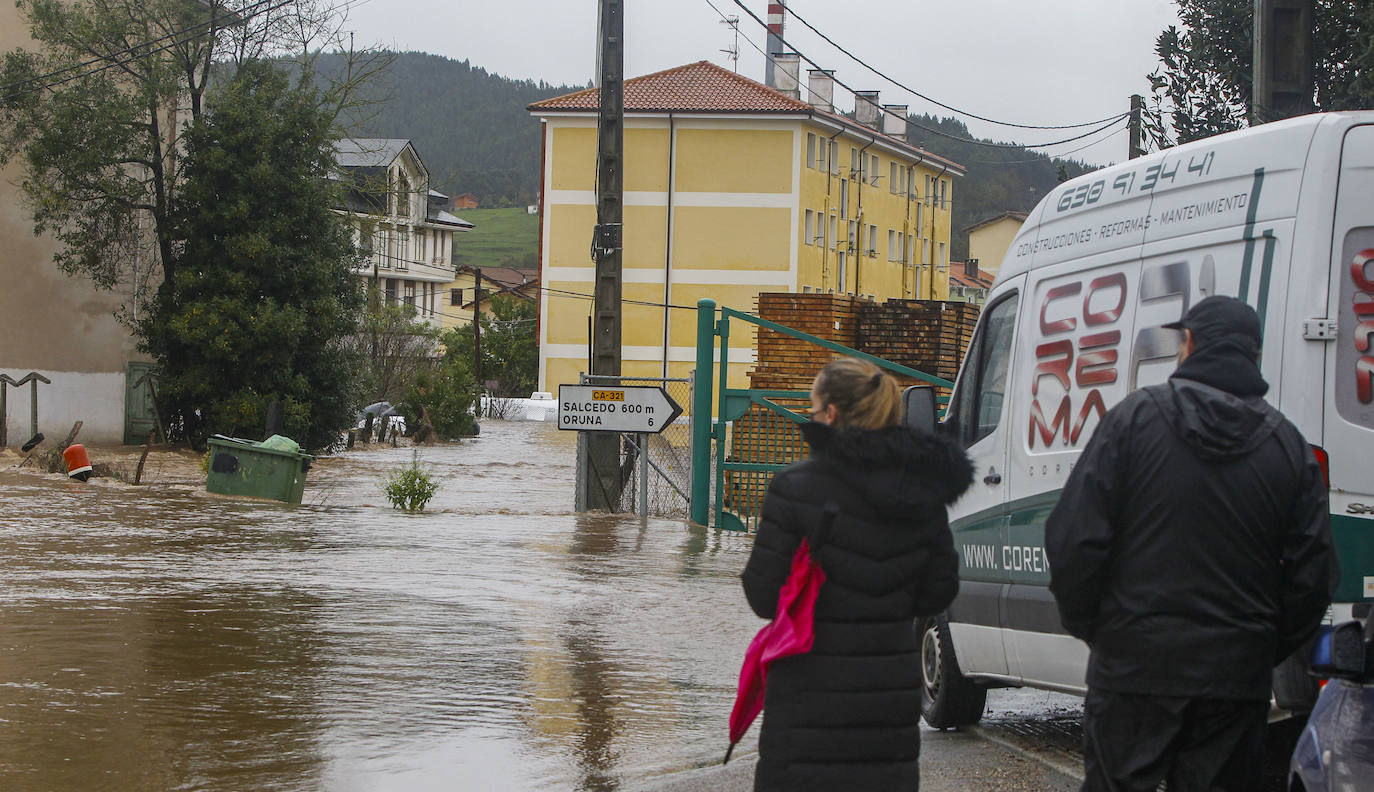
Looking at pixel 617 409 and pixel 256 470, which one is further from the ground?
pixel 617 409

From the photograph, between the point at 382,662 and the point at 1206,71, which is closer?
the point at 382,662

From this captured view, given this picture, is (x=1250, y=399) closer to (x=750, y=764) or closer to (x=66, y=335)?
(x=750, y=764)

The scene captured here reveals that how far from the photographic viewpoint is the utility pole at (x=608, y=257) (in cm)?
1731

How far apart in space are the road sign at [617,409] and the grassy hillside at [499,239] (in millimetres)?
142146

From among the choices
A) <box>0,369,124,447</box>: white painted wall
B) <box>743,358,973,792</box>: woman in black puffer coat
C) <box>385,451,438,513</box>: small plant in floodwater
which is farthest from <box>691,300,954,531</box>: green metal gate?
<box>0,369,124,447</box>: white painted wall

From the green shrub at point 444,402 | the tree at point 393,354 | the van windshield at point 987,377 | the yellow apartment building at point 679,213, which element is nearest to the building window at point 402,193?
the green shrub at point 444,402

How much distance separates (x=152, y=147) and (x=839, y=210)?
41.3m

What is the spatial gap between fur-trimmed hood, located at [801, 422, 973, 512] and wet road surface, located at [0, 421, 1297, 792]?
231 cm

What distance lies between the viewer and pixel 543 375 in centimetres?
6366

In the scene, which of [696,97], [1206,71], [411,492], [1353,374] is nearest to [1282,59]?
[1206,71]

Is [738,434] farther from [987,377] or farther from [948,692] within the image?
[987,377]

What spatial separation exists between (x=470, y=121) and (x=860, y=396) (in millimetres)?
155767

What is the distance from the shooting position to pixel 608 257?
17.5 meters

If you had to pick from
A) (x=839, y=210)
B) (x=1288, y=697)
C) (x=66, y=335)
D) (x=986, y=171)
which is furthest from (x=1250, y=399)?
(x=986, y=171)
